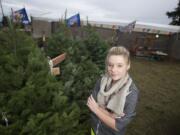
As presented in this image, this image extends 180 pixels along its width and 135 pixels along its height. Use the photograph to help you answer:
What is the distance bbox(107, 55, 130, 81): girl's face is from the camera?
2.07 metres

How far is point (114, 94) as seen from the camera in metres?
2.09

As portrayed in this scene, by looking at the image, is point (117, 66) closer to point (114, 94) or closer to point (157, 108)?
point (114, 94)

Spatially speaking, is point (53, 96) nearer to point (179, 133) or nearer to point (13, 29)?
point (13, 29)

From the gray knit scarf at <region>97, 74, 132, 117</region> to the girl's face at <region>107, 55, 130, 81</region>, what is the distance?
0.16 feet

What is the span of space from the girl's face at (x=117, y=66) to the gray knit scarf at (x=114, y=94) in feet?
0.16

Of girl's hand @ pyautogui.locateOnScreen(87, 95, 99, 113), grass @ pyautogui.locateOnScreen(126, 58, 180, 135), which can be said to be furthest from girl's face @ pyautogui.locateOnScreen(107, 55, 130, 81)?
grass @ pyautogui.locateOnScreen(126, 58, 180, 135)

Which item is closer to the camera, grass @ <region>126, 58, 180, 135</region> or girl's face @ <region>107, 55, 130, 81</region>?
girl's face @ <region>107, 55, 130, 81</region>

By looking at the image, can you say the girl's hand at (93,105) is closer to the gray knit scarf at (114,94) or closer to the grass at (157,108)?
the gray knit scarf at (114,94)

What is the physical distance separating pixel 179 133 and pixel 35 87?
416 centimetres

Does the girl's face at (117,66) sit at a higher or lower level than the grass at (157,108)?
higher

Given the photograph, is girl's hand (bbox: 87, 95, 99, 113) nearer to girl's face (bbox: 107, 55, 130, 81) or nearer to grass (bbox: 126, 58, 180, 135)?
girl's face (bbox: 107, 55, 130, 81)

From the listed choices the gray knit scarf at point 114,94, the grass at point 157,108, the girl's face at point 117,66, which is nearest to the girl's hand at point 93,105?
the gray knit scarf at point 114,94

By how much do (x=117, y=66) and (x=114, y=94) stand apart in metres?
0.26

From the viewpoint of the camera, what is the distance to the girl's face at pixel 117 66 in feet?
6.79
